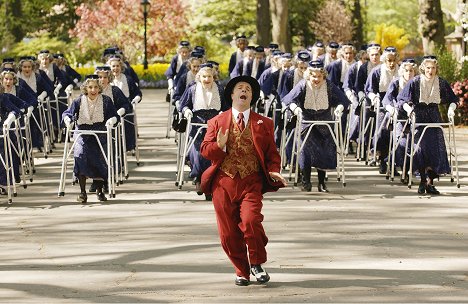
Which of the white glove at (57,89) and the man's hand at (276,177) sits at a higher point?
the white glove at (57,89)

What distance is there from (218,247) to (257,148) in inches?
87.6

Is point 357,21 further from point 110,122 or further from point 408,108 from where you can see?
point 110,122

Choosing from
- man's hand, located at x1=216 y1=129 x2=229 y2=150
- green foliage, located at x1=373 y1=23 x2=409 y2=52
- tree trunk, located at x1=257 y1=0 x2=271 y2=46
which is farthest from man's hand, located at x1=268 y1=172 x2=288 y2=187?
green foliage, located at x1=373 y1=23 x2=409 y2=52

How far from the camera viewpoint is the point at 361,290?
36.6 ft

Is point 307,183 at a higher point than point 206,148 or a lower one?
lower

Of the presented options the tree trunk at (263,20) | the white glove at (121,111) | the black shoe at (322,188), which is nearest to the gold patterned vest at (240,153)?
the white glove at (121,111)

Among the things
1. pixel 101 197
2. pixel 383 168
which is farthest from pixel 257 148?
pixel 383 168

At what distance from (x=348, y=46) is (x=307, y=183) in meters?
6.57

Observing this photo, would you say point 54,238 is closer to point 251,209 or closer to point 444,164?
point 251,209

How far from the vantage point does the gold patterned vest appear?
11.7 meters

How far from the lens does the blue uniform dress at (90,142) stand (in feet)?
58.8

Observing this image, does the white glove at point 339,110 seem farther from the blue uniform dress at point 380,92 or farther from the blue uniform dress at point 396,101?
the blue uniform dress at point 380,92

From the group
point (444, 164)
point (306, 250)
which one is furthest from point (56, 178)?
point (306, 250)

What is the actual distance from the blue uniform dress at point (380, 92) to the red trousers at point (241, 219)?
32.9ft
